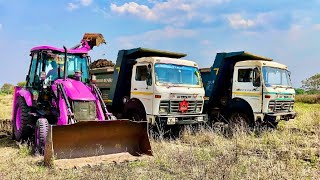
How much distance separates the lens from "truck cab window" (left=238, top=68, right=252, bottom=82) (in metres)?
11.8

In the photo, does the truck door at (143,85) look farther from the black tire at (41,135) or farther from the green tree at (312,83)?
the green tree at (312,83)

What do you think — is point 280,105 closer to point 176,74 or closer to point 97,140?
point 176,74

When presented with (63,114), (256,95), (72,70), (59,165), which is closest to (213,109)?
(256,95)

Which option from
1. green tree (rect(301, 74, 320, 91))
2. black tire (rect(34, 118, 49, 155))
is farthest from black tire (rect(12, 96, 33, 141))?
green tree (rect(301, 74, 320, 91))

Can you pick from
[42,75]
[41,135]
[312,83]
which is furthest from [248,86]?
→ [312,83]

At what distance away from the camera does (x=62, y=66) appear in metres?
9.32

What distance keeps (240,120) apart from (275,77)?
6.08 feet

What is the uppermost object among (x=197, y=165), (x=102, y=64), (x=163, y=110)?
(x=102, y=64)

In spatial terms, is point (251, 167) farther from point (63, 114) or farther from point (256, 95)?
point (256, 95)

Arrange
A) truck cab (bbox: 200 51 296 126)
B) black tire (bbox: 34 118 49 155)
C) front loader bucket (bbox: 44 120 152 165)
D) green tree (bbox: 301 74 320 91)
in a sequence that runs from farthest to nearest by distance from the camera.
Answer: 1. green tree (bbox: 301 74 320 91)
2. truck cab (bbox: 200 51 296 126)
3. black tire (bbox: 34 118 49 155)
4. front loader bucket (bbox: 44 120 152 165)

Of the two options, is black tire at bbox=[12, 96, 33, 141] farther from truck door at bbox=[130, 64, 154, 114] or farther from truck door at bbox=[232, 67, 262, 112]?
truck door at bbox=[232, 67, 262, 112]

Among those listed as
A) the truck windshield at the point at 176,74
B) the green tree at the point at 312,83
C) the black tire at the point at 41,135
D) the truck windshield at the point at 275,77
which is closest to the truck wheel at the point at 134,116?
the truck windshield at the point at 176,74

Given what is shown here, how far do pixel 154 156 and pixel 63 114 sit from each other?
222cm

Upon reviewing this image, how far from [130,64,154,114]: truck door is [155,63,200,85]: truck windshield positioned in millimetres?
269
